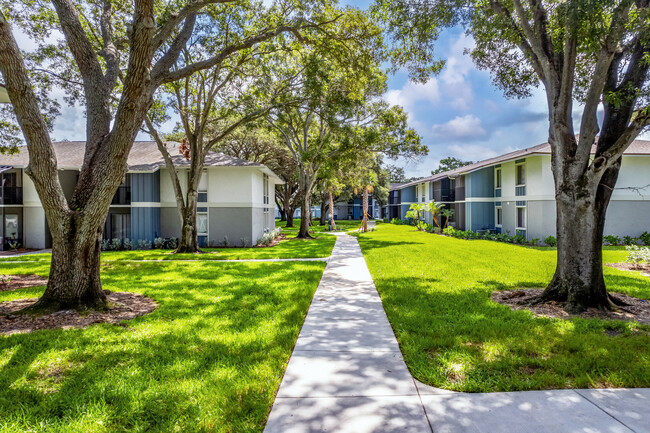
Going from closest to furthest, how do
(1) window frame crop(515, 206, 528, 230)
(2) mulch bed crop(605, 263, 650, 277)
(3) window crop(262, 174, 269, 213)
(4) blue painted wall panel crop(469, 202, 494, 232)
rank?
(2) mulch bed crop(605, 263, 650, 277) < (1) window frame crop(515, 206, 528, 230) < (3) window crop(262, 174, 269, 213) < (4) blue painted wall panel crop(469, 202, 494, 232)

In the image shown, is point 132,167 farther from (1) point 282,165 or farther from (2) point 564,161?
(2) point 564,161

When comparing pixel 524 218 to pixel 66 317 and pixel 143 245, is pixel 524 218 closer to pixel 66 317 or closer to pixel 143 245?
pixel 66 317

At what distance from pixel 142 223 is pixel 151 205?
1096 mm

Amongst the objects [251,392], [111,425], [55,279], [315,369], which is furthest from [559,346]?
[55,279]

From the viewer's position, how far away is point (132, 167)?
17.8 meters

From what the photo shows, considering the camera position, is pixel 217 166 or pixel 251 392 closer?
pixel 251 392

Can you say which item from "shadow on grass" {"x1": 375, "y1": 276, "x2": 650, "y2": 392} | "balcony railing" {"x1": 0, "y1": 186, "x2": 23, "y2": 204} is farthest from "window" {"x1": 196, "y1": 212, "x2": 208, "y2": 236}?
"shadow on grass" {"x1": 375, "y1": 276, "x2": 650, "y2": 392}

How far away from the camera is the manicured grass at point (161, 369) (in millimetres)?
2922

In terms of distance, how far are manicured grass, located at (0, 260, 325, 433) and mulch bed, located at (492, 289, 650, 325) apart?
4162 millimetres

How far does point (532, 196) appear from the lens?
61.9 feet

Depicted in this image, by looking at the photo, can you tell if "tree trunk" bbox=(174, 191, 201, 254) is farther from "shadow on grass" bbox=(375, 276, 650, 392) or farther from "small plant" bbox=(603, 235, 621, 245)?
"small plant" bbox=(603, 235, 621, 245)

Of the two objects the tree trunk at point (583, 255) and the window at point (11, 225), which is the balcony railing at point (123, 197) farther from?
the tree trunk at point (583, 255)

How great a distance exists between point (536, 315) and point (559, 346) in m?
1.55

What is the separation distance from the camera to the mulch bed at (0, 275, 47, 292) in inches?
327
